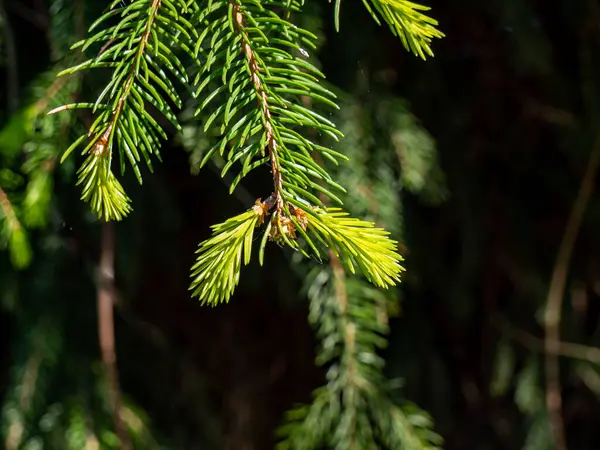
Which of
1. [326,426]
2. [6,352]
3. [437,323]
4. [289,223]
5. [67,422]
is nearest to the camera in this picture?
[289,223]

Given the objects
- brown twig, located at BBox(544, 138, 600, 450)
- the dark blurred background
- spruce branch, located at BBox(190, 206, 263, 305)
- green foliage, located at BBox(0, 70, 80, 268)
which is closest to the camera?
spruce branch, located at BBox(190, 206, 263, 305)

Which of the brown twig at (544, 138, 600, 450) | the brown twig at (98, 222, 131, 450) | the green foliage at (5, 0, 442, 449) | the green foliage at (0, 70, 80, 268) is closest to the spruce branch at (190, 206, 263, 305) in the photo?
the green foliage at (5, 0, 442, 449)

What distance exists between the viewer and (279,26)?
48cm

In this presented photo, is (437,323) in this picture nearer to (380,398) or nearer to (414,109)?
(414,109)

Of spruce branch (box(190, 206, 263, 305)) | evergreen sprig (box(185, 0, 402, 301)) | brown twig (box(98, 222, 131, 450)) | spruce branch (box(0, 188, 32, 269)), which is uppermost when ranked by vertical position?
evergreen sprig (box(185, 0, 402, 301))

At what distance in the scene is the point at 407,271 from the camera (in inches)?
35.5

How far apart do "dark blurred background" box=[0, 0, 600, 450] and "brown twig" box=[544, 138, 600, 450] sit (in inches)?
0.6

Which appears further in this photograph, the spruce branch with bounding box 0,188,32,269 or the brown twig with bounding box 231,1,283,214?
the spruce branch with bounding box 0,188,32,269

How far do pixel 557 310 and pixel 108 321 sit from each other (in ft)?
2.04

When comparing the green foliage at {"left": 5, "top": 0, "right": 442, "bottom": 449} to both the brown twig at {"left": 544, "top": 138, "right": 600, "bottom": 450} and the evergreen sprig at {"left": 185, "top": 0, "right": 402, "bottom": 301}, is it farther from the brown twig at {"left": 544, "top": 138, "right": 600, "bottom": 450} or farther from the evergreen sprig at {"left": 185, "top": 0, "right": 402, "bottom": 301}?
the brown twig at {"left": 544, "top": 138, "right": 600, "bottom": 450}

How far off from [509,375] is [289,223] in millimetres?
773

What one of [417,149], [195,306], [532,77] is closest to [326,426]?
[417,149]

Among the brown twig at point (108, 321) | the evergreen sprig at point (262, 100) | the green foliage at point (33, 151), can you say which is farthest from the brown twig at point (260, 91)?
the brown twig at point (108, 321)

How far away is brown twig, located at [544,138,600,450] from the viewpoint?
40.6 inches
